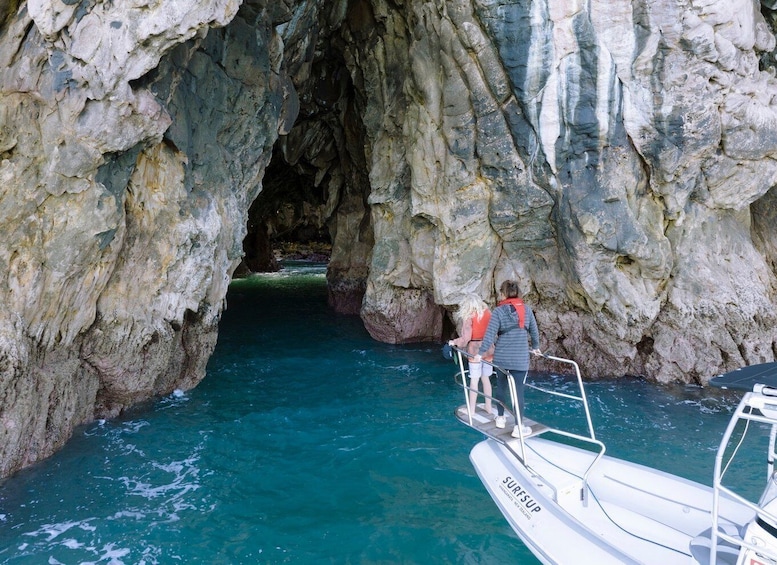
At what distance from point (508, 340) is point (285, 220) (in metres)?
38.7

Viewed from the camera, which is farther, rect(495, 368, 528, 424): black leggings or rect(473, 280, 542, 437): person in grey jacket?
rect(495, 368, 528, 424): black leggings

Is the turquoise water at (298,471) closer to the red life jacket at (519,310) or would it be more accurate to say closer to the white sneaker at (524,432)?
the white sneaker at (524,432)

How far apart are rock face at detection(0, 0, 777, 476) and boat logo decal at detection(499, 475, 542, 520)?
22.0 feet

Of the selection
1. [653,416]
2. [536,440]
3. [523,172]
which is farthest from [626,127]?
[536,440]

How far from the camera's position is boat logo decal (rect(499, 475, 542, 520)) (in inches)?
212

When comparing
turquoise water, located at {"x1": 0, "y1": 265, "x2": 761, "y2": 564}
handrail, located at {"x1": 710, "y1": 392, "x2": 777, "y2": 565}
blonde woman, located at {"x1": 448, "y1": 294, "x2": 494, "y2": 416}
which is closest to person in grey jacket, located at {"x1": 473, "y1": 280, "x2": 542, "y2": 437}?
blonde woman, located at {"x1": 448, "y1": 294, "x2": 494, "y2": 416}

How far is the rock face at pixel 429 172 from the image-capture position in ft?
23.4

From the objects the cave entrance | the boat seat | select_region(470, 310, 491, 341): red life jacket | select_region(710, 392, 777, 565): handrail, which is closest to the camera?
select_region(710, 392, 777, 565): handrail

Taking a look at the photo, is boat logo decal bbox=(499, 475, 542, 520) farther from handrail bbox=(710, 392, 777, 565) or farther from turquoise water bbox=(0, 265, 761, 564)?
handrail bbox=(710, 392, 777, 565)

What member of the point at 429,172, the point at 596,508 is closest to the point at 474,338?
the point at 596,508

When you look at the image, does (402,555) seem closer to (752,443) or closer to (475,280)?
(752,443)

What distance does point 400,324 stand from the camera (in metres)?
16.9

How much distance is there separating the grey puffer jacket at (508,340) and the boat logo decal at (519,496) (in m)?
1.38

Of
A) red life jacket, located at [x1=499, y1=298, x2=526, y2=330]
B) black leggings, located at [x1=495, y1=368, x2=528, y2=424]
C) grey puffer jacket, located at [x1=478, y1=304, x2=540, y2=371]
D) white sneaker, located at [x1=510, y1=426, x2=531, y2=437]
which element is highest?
red life jacket, located at [x1=499, y1=298, x2=526, y2=330]
